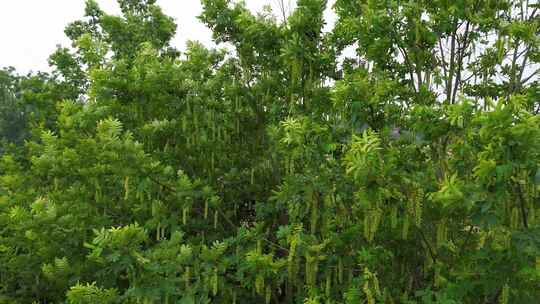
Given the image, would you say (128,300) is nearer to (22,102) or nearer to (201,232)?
(201,232)

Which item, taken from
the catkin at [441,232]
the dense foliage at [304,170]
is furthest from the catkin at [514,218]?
the catkin at [441,232]

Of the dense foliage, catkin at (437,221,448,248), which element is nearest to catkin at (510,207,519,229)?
the dense foliage

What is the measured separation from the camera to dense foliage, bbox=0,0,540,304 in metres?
4.84

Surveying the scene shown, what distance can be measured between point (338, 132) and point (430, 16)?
2378 millimetres

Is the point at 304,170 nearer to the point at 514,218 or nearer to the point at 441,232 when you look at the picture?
the point at 441,232

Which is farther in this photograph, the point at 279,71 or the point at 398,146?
the point at 279,71

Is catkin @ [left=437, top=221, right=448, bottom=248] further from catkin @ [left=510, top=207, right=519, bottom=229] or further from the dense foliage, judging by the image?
catkin @ [left=510, top=207, right=519, bottom=229]

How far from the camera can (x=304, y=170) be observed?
6359 mm

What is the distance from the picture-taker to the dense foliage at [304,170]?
15.9 ft

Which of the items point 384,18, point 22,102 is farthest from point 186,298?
point 22,102

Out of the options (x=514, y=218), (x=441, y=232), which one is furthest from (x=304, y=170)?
(x=514, y=218)

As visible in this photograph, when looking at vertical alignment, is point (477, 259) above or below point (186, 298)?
above

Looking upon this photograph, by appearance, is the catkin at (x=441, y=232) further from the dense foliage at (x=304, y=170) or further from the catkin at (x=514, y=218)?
the catkin at (x=514, y=218)

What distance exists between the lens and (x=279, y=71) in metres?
8.35
